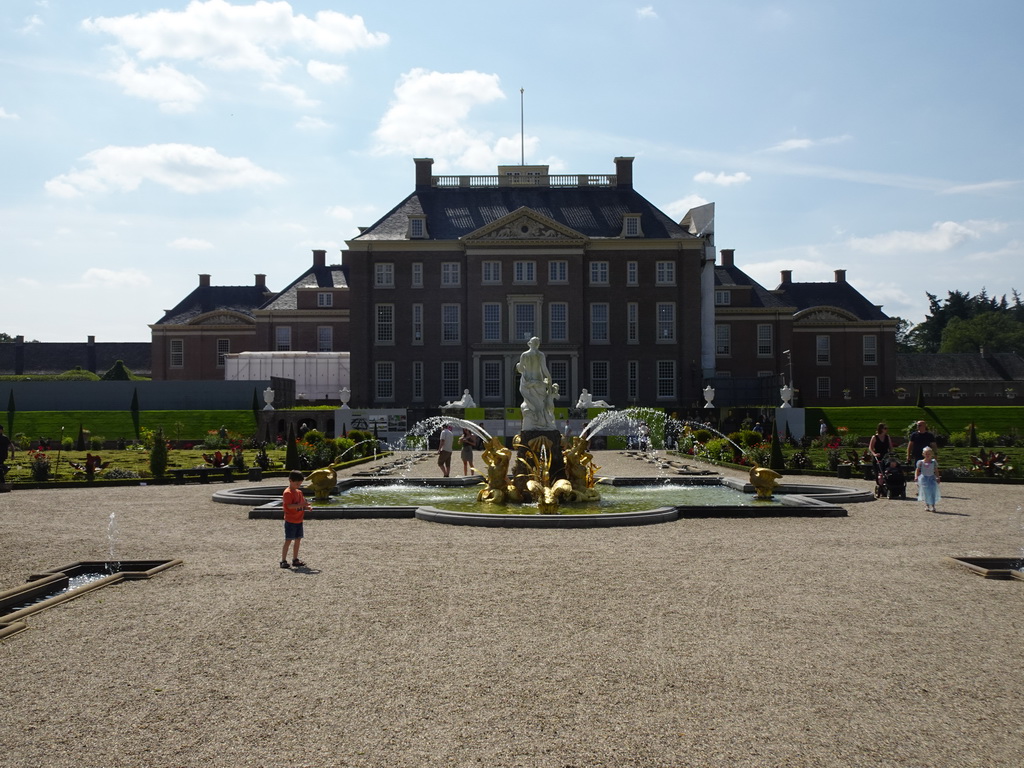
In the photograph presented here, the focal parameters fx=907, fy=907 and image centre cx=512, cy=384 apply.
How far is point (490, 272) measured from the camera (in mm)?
58500

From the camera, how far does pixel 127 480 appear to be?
24.7 meters

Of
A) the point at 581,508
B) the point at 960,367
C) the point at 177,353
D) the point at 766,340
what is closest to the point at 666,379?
the point at 766,340

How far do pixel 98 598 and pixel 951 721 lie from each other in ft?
25.8

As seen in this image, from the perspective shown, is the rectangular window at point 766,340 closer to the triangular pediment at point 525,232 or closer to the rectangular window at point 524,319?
the triangular pediment at point 525,232

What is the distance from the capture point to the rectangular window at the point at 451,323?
2322 inches

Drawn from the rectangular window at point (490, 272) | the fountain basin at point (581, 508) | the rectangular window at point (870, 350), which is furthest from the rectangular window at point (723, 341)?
the fountain basin at point (581, 508)

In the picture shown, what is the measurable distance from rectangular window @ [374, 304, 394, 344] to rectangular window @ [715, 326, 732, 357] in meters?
26.5

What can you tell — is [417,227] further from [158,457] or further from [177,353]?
[158,457]

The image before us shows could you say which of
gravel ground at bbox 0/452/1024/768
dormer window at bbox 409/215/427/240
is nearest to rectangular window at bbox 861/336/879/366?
dormer window at bbox 409/215/427/240

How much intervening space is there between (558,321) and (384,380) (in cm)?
1194

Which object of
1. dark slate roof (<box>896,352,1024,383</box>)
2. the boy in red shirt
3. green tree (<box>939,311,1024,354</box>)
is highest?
green tree (<box>939,311,1024,354</box>)

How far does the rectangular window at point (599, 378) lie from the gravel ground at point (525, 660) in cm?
4623

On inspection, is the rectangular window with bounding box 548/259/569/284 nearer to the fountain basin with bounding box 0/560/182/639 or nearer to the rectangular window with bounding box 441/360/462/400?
the rectangular window with bounding box 441/360/462/400

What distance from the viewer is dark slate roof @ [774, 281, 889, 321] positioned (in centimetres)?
7675
